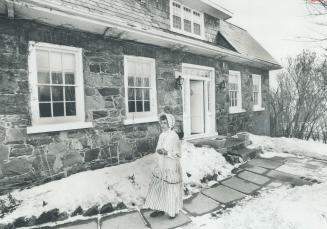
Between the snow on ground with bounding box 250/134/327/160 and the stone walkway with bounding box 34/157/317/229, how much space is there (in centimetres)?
151

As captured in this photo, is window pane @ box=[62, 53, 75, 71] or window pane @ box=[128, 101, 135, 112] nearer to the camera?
window pane @ box=[62, 53, 75, 71]

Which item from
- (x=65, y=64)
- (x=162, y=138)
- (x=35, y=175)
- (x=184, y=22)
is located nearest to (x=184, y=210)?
(x=162, y=138)

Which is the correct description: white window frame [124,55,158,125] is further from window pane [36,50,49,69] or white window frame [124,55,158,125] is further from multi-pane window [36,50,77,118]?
window pane [36,50,49,69]

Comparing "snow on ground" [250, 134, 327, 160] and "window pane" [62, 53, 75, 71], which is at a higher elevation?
"window pane" [62, 53, 75, 71]

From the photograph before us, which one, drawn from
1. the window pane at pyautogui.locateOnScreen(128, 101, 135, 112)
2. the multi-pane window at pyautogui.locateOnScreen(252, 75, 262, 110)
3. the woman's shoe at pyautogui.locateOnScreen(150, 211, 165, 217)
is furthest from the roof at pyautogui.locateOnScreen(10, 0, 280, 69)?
the woman's shoe at pyautogui.locateOnScreen(150, 211, 165, 217)

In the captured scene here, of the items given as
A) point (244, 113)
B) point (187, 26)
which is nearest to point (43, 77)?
point (187, 26)

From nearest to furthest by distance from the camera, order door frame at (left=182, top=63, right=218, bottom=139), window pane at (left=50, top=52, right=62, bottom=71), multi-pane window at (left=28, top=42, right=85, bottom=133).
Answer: multi-pane window at (left=28, top=42, right=85, bottom=133)
window pane at (left=50, top=52, right=62, bottom=71)
door frame at (left=182, top=63, right=218, bottom=139)

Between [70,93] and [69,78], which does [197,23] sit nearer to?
[69,78]

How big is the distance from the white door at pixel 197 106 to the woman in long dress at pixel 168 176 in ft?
17.3

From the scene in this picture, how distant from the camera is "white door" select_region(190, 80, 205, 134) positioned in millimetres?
Answer: 9227

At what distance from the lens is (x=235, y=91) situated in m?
11.2

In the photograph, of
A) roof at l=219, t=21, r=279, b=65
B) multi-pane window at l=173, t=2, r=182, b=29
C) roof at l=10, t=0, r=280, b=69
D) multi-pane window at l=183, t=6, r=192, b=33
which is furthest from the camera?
roof at l=219, t=21, r=279, b=65

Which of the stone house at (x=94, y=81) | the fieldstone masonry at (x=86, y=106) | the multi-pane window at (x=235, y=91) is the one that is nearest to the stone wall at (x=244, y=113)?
the multi-pane window at (x=235, y=91)

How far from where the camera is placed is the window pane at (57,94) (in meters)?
5.49
